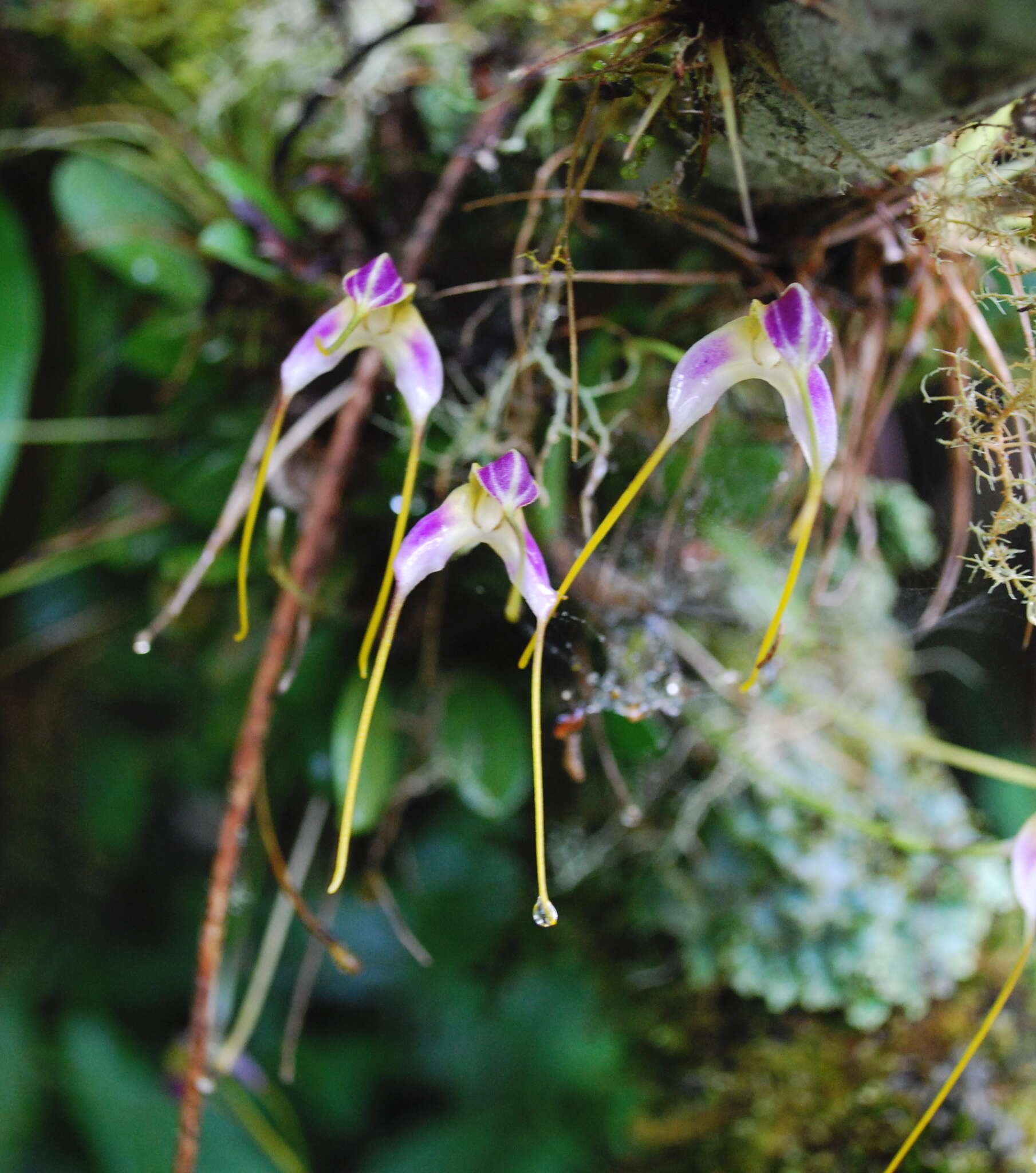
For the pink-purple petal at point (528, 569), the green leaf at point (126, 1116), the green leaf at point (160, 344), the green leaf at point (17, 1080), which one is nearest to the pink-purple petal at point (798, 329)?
the pink-purple petal at point (528, 569)

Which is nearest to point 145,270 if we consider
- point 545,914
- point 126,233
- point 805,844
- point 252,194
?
point 126,233

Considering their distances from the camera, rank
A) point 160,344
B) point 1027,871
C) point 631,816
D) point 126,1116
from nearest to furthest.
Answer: point 1027,871, point 631,816, point 160,344, point 126,1116

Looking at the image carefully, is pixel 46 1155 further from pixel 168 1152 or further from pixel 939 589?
pixel 939 589

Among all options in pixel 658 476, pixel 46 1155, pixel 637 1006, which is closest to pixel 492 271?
pixel 658 476

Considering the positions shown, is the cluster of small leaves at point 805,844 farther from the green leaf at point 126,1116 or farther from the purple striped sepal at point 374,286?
the green leaf at point 126,1116

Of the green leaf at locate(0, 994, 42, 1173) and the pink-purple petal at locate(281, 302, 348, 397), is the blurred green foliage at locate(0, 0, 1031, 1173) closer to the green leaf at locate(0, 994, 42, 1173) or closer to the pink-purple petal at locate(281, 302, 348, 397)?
the green leaf at locate(0, 994, 42, 1173)

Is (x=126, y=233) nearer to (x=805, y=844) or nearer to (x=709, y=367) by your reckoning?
(x=709, y=367)
